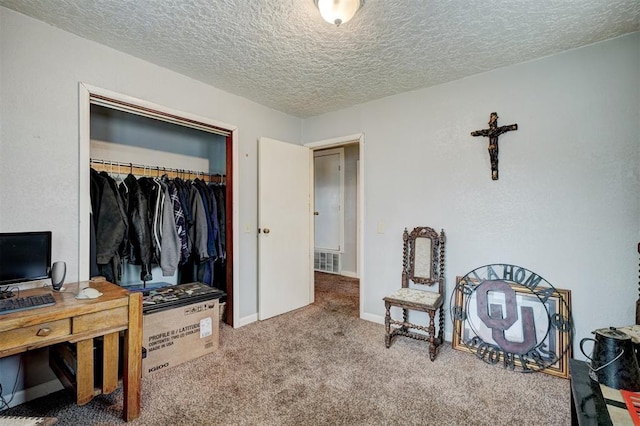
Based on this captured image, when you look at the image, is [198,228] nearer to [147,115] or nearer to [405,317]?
[147,115]

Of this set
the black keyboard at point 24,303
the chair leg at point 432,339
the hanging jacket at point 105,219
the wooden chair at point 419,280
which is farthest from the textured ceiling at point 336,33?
the chair leg at point 432,339

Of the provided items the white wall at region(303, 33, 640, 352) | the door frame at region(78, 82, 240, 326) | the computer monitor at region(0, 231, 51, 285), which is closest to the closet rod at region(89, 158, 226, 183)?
the door frame at region(78, 82, 240, 326)

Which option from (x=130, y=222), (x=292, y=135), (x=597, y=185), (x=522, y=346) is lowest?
(x=522, y=346)

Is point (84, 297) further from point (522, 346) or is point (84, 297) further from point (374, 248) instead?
point (522, 346)

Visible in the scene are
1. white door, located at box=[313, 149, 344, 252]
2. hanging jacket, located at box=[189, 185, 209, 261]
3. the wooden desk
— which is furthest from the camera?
white door, located at box=[313, 149, 344, 252]

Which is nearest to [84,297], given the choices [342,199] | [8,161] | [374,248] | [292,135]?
[8,161]

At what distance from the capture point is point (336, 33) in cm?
197

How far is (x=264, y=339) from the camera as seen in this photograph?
2.75 m

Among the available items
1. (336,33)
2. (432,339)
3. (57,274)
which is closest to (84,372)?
(57,274)

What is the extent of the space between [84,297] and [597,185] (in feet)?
11.0

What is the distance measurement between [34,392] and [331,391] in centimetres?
187

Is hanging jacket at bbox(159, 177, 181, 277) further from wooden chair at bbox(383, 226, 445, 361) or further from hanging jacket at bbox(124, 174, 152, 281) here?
wooden chair at bbox(383, 226, 445, 361)

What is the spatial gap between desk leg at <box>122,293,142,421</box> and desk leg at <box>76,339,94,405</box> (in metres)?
0.16

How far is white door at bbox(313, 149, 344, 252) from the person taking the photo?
548cm
